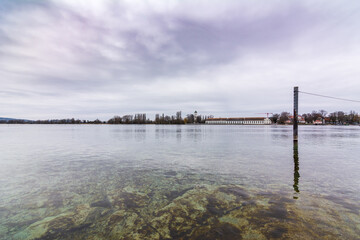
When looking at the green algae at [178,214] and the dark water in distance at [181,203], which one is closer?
the green algae at [178,214]

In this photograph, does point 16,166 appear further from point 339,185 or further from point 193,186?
point 339,185

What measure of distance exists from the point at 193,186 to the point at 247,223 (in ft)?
11.9

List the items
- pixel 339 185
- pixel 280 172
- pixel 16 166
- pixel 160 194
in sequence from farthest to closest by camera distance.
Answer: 1. pixel 16 166
2. pixel 280 172
3. pixel 339 185
4. pixel 160 194

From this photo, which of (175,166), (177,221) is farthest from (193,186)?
(175,166)

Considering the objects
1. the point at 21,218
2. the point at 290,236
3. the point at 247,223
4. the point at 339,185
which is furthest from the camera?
the point at 339,185

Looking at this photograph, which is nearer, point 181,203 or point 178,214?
point 178,214

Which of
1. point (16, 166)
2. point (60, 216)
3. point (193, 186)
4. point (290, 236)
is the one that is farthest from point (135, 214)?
point (16, 166)

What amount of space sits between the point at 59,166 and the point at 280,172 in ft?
47.6

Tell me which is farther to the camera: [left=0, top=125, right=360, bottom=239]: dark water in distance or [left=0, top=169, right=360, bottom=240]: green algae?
[left=0, top=125, right=360, bottom=239]: dark water in distance

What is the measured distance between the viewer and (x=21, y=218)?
19.1 ft

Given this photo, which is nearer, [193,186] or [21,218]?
[21,218]

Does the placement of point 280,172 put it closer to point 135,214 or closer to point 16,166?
point 135,214

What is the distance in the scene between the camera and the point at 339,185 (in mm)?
8539

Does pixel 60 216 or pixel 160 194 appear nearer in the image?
pixel 60 216
